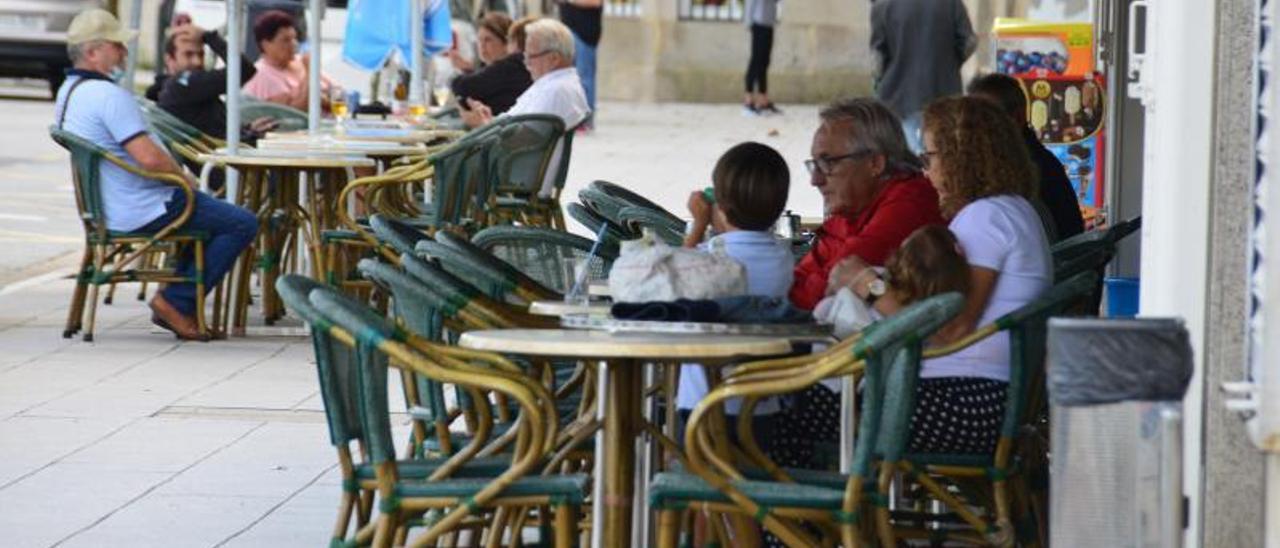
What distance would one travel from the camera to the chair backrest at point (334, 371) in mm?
5539

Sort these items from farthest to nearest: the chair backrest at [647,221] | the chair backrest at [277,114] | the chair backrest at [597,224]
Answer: the chair backrest at [277,114]
the chair backrest at [647,221]
the chair backrest at [597,224]

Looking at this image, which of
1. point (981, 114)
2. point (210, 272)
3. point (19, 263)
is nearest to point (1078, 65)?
point (210, 272)

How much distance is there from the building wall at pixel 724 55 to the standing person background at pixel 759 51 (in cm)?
217

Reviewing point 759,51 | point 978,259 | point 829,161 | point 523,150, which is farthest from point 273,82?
point 759,51

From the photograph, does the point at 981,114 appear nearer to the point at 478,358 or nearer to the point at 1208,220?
the point at 1208,220

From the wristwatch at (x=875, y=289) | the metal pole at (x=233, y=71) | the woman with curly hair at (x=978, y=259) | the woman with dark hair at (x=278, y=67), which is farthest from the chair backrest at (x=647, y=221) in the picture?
the woman with dark hair at (x=278, y=67)

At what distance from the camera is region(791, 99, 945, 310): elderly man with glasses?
6.86m

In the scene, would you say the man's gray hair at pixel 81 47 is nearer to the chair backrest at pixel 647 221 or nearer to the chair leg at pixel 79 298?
the chair leg at pixel 79 298

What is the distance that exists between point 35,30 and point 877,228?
2144cm

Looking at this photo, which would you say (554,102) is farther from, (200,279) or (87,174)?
(87,174)

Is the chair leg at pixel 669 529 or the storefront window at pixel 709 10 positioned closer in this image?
the chair leg at pixel 669 529

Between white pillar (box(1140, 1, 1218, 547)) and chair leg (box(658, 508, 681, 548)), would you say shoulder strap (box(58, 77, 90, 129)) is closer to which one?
chair leg (box(658, 508, 681, 548))

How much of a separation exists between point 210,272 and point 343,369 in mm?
5480

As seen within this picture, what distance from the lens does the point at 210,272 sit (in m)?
11.0
